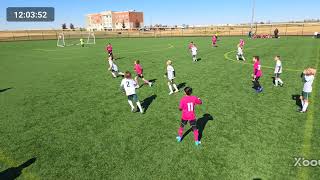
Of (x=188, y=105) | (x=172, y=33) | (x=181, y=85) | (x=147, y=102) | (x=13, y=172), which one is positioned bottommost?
(x=13, y=172)

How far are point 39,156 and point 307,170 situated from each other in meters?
7.97

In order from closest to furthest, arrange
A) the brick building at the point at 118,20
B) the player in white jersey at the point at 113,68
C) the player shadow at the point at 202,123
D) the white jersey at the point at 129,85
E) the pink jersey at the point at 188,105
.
A: the pink jersey at the point at 188,105
the player shadow at the point at 202,123
the white jersey at the point at 129,85
the player in white jersey at the point at 113,68
the brick building at the point at 118,20

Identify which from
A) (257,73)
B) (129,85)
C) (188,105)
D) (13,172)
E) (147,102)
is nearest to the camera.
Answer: (13,172)

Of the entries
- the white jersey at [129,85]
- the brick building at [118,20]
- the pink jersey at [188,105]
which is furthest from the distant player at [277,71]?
the brick building at [118,20]

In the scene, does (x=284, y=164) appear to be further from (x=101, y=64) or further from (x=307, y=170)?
(x=101, y=64)

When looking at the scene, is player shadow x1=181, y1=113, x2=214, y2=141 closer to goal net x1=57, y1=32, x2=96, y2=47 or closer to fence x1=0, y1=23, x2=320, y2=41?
goal net x1=57, y1=32, x2=96, y2=47

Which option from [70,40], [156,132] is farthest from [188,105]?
[70,40]

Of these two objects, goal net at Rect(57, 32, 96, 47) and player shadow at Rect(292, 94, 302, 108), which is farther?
goal net at Rect(57, 32, 96, 47)

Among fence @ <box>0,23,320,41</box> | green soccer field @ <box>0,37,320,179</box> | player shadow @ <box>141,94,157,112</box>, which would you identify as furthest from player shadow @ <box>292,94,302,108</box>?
fence @ <box>0,23,320,41</box>

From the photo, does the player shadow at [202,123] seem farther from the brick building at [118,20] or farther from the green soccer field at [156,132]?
the brick building at [118,20]

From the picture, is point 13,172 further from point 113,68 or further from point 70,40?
point 70,40

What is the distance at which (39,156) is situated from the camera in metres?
7.97

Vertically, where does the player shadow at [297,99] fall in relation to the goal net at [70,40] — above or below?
below

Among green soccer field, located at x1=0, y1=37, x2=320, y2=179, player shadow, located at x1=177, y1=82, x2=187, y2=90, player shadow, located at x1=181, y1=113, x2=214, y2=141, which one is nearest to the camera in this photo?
green soccer field, located at x1=0, y1=37, x2=320, y2=179
